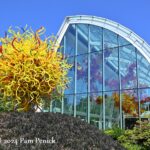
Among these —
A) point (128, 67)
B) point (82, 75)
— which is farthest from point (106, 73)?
point (82, 75)

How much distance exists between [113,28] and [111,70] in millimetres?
2253

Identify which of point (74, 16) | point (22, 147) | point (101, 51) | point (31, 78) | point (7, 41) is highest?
point (74, 16)

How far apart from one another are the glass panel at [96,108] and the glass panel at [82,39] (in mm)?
2599

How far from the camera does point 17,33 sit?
901 centimetres

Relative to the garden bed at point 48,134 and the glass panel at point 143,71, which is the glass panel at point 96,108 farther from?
the garden bed at point 48,134

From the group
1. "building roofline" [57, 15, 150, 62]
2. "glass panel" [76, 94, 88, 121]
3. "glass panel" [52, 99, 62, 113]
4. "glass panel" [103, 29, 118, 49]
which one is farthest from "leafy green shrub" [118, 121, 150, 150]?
"glass panel" [52, 99, 62, 113]

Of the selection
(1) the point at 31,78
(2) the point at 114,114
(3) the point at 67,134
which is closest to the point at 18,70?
(1) the point at 31,78

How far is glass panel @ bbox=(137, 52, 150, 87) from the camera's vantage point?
→ 17.2m

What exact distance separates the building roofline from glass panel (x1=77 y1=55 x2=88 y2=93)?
1962 millimetres

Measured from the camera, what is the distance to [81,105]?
1983 centimetres

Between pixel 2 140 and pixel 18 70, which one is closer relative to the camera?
pixel 2 140

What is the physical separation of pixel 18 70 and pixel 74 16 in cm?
1398

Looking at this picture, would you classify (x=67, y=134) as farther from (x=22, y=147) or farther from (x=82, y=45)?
(x=82, y=45)

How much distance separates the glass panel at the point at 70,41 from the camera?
21.2 meters
